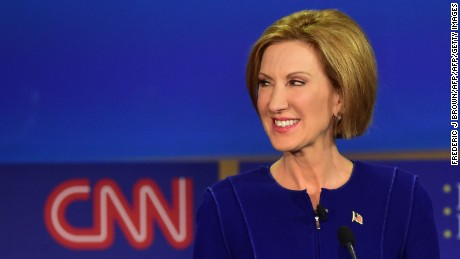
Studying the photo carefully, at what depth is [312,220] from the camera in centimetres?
129

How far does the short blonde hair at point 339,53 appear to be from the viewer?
49.0 inches

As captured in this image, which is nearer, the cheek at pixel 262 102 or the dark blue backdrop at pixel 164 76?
the cheek at pixel 262 102

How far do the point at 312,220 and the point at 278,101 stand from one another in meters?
0.21

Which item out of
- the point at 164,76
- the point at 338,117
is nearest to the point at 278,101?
the point at 338,117

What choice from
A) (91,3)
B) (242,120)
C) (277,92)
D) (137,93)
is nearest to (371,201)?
(277,92)

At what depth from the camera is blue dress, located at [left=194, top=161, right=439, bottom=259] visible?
50.4 inches

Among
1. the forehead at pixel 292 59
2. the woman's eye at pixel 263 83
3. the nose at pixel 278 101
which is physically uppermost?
the forehead at pixel 292 59

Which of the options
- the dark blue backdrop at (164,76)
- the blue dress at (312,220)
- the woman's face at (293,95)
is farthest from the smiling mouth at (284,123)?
the dark blue backdrop at (164,76)

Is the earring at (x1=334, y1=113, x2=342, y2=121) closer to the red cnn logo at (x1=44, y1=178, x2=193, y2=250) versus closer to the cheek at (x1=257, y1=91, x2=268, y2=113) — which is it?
the cheek at (x1=257, y1=91, x2=268, y2=113)

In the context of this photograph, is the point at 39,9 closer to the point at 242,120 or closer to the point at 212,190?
the point at 242,120

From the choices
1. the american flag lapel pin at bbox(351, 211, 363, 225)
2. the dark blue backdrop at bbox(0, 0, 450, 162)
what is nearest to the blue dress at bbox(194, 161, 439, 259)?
the american flag lapel pin at bbox(351, 211, 363, 225)

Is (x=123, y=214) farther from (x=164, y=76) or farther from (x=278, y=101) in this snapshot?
(x=278, y=101)

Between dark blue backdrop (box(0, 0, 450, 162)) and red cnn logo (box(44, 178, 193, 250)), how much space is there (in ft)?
0.27

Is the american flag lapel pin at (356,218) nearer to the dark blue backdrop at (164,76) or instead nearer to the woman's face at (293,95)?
the woman's face at (293,95)
